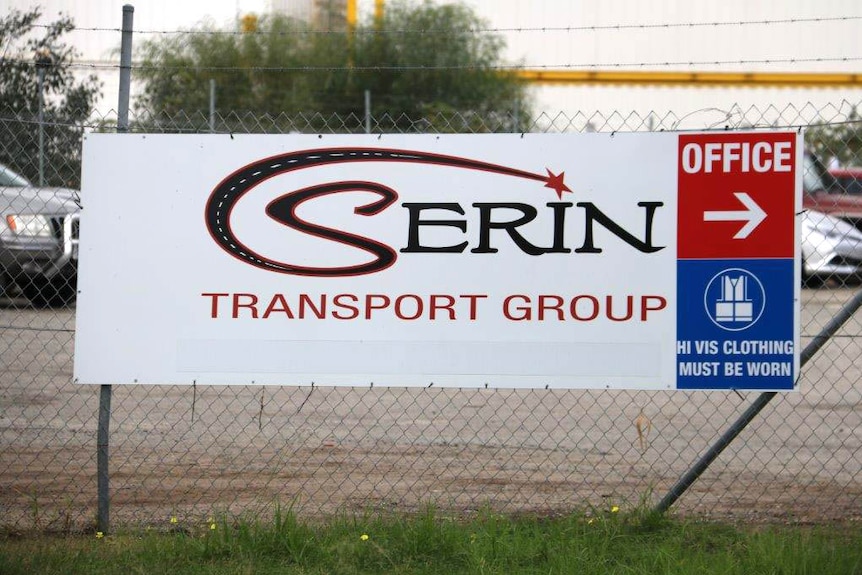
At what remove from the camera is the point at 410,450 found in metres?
7.09

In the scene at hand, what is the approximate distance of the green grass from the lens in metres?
4.74

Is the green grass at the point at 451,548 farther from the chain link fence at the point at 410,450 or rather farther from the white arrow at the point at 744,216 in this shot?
the white arrow at the point at 744,216

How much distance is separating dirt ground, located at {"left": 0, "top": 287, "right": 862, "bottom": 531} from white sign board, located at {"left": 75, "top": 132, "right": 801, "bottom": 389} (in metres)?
0.60

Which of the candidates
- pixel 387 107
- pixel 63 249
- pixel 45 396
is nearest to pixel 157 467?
pixel 45 396

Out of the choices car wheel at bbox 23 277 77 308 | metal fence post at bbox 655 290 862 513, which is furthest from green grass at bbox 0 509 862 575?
car wheel at bbox 23 277 77 308

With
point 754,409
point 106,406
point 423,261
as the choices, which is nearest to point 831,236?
point 754,409

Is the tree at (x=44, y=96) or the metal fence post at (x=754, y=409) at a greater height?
the tree at (x=44, y=96)

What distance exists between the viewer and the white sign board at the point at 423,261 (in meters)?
5.20

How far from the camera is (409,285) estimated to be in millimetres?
5281

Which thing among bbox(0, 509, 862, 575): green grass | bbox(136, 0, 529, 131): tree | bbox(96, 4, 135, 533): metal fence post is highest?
bbox(136, 0, 529, 131): tree

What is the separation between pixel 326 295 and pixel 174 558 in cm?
136

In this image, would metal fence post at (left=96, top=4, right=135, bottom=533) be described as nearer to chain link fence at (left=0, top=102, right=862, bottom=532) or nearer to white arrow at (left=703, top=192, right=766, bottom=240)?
chain link fence at (left=0, top=102, right=862, bottom=532)

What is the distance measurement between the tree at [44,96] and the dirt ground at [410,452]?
12.2 ft

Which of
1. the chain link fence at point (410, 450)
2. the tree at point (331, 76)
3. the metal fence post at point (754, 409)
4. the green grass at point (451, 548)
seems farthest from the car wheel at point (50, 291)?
the tree at point (331, 76)
